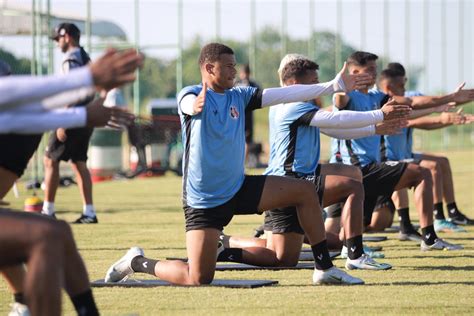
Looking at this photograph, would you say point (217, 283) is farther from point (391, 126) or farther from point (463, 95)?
point (463, 95)

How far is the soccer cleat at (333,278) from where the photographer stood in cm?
982

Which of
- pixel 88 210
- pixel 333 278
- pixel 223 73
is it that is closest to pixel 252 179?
pixel 223 73

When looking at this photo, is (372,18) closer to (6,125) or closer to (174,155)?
(174,155)

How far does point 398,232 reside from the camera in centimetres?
1518

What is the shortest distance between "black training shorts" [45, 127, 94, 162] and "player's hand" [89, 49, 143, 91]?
32.6 feet

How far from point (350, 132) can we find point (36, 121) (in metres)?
5.71

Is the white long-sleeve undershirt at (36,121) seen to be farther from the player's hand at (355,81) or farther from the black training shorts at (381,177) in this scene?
the black training shorts at (381,177)

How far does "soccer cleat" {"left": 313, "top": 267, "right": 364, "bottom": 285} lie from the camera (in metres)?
9.82

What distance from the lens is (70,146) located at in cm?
1592

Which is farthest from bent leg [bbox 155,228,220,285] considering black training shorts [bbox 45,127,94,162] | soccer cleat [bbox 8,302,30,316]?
black training shorts [bbox 45,127,94,162]

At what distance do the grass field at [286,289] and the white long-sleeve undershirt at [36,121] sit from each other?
8.09 ft

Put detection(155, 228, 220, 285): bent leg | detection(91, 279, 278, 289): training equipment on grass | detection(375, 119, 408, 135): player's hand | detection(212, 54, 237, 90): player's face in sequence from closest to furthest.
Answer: detection(155, 228, 220, 285): bent leg < detection(91, 279, 278, 289): training equipment on grass < detection(212, 54, 237, 90): player's face < detection(375, 119, 408, 135): player's hand

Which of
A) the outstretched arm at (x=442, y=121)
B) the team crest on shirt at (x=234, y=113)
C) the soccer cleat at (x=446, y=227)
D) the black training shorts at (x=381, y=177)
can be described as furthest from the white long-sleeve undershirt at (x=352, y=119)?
the soccer cleat at (x=446, y=227)

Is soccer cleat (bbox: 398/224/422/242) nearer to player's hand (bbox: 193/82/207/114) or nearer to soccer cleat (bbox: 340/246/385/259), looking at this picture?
soccer cleat (bbox: 340/246/385/259)
